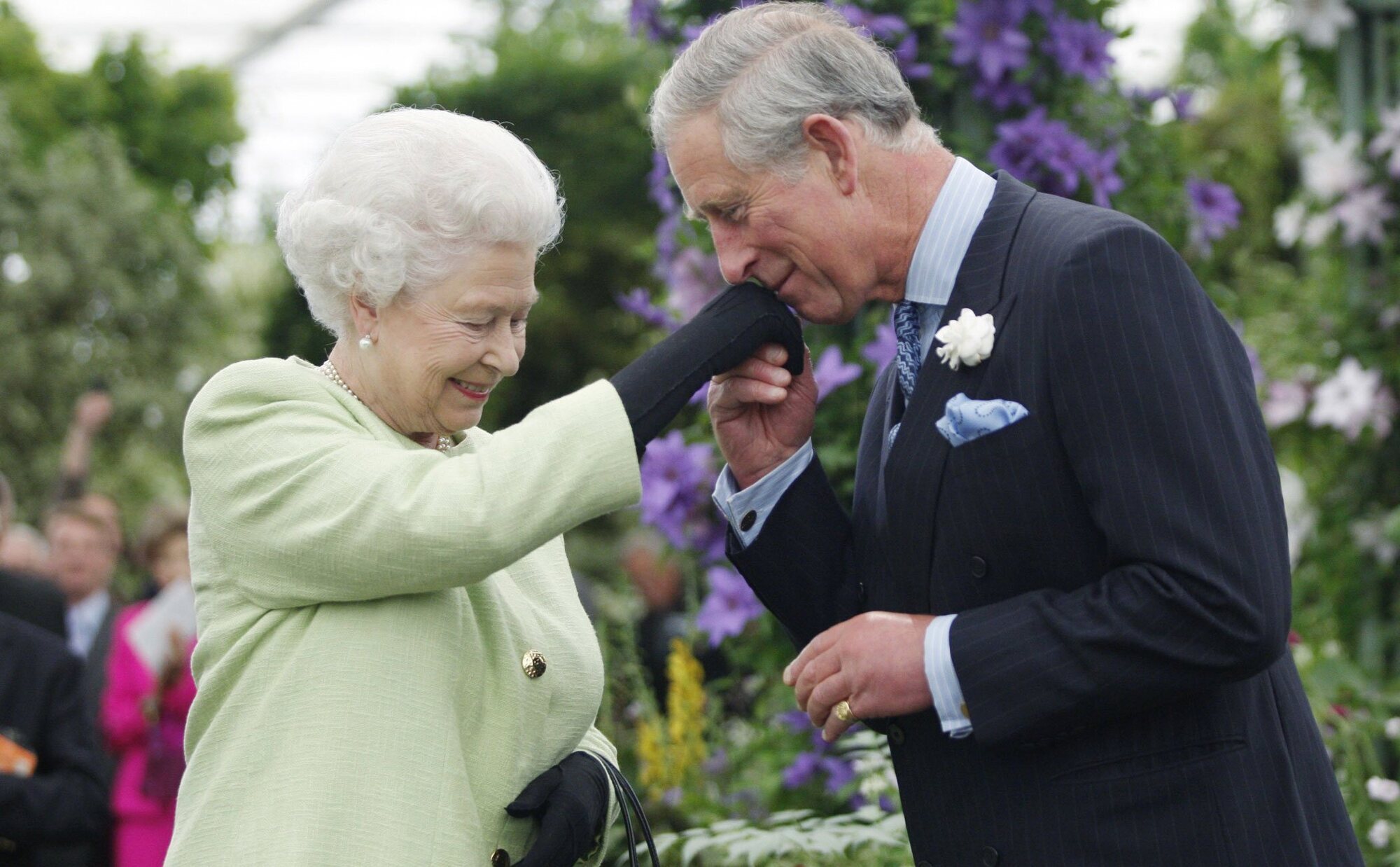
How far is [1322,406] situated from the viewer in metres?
4.93

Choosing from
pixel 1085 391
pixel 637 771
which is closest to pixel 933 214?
pixel 1085 391

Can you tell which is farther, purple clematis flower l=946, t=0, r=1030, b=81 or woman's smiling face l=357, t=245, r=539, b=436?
purple clematis flower l=946, t=0, r=1030, b=81

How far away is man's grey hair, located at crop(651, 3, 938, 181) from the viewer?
198cm

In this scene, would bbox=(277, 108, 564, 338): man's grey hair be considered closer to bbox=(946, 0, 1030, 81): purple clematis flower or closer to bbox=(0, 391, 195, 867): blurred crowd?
bbox=(946, 0, 1030, 81): purple clematis flower


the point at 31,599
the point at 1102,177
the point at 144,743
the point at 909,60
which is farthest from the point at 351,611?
the point at 31,599

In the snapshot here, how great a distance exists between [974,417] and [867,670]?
335 mm

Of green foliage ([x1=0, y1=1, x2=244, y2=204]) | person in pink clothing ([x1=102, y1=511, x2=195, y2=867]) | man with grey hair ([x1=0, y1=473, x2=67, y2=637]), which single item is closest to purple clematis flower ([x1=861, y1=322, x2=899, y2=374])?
person in pink clothing ([x1=102, y1=511, x2=195, y2=867])

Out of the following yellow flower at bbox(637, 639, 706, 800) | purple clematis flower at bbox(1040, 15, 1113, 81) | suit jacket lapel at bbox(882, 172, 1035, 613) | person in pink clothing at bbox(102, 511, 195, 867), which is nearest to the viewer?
suit jacket lapel at bbox(882, 172, 1035, 613)

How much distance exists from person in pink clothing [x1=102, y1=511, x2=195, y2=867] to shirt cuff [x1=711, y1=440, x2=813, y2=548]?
3.12 metres

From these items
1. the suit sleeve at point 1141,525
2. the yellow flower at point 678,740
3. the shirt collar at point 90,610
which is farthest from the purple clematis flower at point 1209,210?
the shirt collar at point 90,610

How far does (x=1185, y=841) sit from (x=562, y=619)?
0.87 metres

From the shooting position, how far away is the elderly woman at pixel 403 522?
1.71 metres

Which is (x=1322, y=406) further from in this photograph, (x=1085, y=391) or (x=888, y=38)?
(x=1085, y=391)

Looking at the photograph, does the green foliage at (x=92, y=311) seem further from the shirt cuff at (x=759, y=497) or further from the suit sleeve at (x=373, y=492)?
the suit sleeve at (x=373, y=492)
